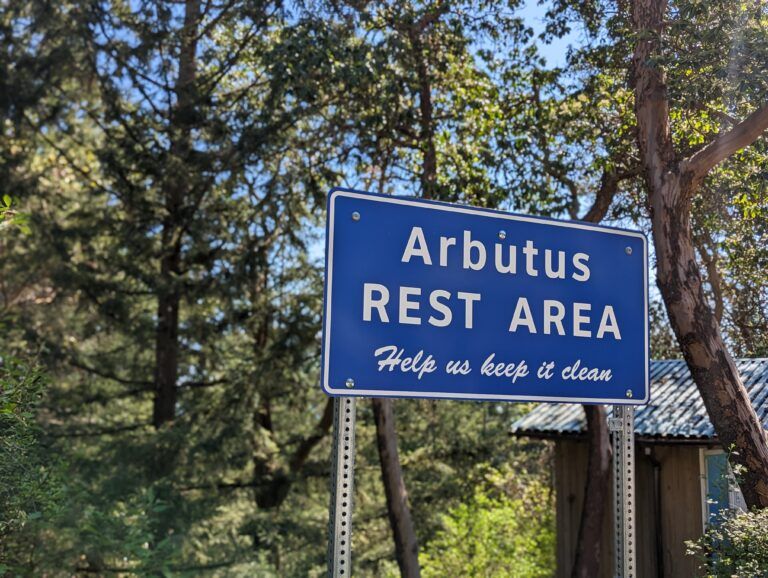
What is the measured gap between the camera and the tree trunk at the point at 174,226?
1606cm

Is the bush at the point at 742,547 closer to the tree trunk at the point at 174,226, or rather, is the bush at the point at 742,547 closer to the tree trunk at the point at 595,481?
the tree trunk at the point at 595,481

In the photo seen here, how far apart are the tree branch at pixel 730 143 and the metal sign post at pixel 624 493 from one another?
4.21m

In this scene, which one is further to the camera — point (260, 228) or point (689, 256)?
point (260, 228)

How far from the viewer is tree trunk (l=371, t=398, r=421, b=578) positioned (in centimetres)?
1414

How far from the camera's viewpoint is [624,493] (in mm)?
3611

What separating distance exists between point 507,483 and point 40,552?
45.9ft

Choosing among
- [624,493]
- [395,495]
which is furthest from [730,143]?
[395,495]

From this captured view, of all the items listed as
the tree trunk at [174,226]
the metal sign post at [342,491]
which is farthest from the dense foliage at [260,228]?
the metal sign post at [342,491]

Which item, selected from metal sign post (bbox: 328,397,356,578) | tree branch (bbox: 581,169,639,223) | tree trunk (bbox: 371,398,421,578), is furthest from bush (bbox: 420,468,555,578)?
metal sign post (bbox: 328,397,356,578)

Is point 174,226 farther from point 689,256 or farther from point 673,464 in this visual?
point 689,256

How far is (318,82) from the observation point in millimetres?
11852

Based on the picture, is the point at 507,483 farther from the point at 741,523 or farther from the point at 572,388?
the point at 572,388

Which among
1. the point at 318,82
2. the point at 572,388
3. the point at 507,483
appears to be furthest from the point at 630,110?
the point at 507,483

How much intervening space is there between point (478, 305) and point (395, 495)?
11.5m
